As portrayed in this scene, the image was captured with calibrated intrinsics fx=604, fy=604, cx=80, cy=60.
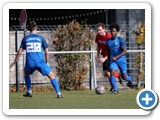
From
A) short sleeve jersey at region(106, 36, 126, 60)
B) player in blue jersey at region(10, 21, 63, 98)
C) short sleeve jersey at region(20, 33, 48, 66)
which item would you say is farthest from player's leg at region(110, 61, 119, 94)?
short sleeve jersey at region(20, 33, 48, 66)

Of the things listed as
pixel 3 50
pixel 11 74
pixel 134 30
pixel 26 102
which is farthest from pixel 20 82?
pixel 3 50

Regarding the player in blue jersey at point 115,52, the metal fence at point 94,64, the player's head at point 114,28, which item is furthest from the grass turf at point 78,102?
the metal fence at point 94,64

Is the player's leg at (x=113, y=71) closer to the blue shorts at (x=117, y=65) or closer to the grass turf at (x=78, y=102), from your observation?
the blue shorts at (x=117, y=65)

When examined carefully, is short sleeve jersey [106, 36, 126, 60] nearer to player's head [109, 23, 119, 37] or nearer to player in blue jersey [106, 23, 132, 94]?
player in blue jersey [106, 23, 132, 94]

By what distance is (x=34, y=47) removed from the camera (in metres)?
12.3

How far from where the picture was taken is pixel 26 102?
11.6 m

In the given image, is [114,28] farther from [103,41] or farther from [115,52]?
[103,41]

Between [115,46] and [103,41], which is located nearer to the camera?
[115,46]

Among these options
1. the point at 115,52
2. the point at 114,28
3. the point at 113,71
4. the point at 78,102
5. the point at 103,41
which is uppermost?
the point at 114,28

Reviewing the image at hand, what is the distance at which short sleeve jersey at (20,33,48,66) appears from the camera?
481 inches

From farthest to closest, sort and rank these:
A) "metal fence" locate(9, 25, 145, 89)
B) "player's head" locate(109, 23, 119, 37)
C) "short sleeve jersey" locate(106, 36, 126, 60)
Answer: "metal fence" locate(9, 25, 145, 89) → "short sleeve jersey" locate(106, 36, 126, 60) → "player's head" locate(109, 23, 119, 37)

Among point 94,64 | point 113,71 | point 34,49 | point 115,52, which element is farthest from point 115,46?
point 94,64

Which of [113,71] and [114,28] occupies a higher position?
[114,28]

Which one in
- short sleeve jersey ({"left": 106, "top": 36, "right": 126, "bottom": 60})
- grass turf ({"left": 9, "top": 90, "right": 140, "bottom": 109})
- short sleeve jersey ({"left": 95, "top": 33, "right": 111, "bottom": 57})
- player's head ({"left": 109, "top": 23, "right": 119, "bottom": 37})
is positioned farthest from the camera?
short sleeve jersey ({"left": 95, "top": 33, "right": 111, "bottom": 57})
